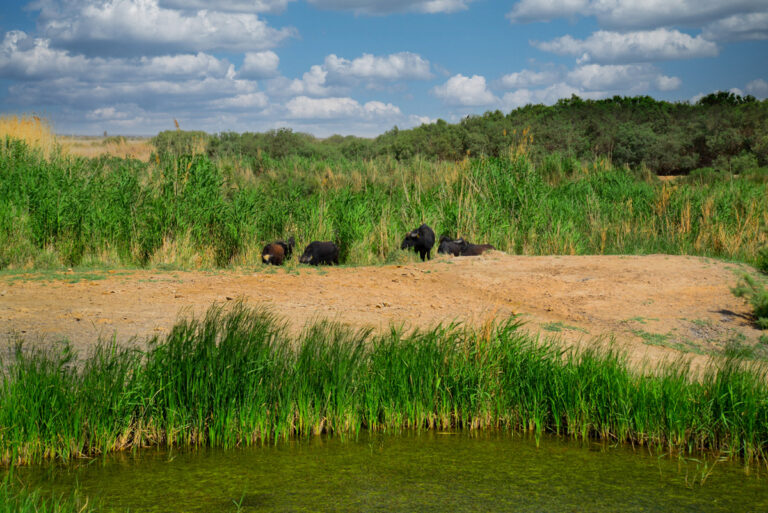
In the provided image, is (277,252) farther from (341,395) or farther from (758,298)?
(758,298)

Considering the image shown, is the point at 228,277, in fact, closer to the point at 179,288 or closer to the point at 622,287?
the point at 179,288

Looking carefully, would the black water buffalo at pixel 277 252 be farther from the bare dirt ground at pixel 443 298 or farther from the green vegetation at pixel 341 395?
the green vegetation at pixel 341 395

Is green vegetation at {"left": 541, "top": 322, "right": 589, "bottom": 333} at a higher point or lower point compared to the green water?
higher

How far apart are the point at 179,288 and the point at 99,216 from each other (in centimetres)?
336

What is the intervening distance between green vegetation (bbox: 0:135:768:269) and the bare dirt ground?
5.26 ft

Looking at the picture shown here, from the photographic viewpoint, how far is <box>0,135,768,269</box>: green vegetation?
11.2 m

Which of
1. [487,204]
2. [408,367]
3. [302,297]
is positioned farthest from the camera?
[487,204]

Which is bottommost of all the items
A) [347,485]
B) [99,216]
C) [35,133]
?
[347,485]

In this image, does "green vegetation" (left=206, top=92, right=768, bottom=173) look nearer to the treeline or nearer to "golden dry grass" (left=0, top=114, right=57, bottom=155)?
the treeline

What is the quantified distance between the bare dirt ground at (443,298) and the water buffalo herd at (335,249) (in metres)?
0.65

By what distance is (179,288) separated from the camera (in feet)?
29.3

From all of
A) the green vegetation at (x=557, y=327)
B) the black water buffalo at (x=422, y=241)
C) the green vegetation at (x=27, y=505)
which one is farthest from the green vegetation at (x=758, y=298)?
the green vegetation at (x=27, y=505)

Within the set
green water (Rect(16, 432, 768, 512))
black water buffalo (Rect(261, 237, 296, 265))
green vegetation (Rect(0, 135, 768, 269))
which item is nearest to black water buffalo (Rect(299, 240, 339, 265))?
black water buffalo (Rect(261, 237, 296, 265))

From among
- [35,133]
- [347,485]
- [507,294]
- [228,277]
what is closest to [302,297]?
[228,277]
